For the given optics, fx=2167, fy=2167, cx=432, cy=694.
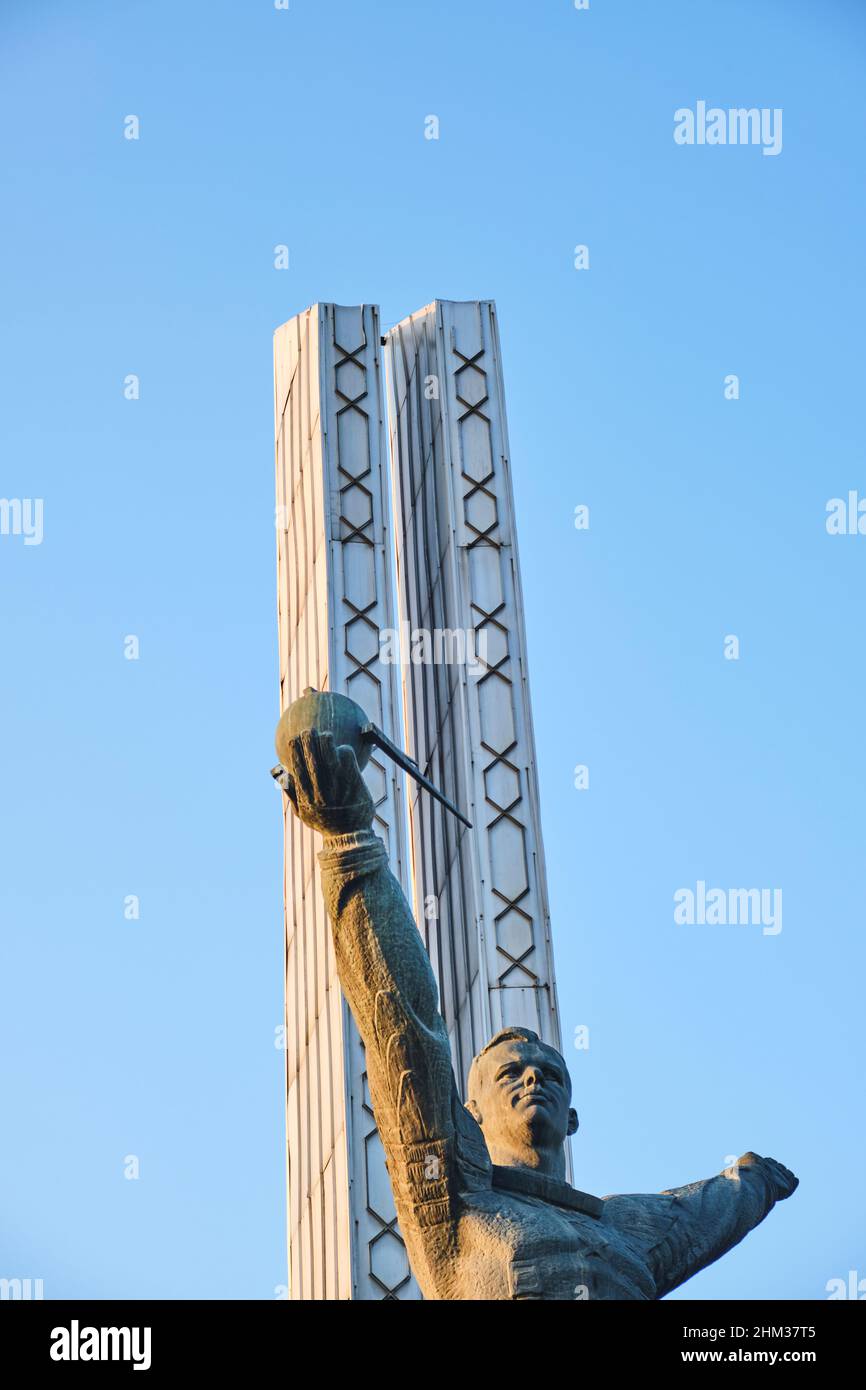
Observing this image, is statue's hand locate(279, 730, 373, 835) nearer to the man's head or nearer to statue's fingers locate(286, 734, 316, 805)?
statue's fingers locate(286, 734, 316, 805)

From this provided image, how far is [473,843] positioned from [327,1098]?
3932mm

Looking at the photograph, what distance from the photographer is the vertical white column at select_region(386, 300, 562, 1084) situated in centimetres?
2825

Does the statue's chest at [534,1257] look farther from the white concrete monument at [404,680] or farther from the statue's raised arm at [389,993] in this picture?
the white concrete monument at [404,680]

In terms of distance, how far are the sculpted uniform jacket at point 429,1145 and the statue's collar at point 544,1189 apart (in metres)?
0.08

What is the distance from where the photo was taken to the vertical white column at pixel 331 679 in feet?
85.4

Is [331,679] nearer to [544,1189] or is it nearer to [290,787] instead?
[544,1189]

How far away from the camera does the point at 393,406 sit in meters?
34.5

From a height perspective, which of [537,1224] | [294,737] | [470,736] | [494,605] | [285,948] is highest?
[494,605]

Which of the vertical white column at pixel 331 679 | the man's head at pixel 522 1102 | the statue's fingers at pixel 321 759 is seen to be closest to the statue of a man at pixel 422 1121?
the statue's fingers at pixel 321 759

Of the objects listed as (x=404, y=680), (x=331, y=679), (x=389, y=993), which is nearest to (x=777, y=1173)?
(x=389, y=993)

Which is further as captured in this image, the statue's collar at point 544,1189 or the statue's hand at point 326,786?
the statue's collar at point 544,1189

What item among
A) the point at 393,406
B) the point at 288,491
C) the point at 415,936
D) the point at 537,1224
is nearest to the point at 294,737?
the point at 415,936

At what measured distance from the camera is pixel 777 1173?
33.2 ft
